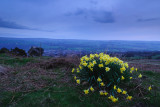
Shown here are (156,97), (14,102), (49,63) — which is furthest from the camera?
(49,63)

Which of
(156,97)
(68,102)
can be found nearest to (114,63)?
(156,97)

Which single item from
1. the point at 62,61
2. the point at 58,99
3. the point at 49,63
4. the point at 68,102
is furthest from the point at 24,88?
the point at 62,61

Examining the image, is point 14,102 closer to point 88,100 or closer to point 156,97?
point 88,100

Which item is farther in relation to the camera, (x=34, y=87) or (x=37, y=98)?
(x=34, y=87)

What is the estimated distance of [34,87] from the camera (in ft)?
9.56

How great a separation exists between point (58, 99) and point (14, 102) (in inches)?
37.6

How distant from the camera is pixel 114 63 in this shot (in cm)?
331

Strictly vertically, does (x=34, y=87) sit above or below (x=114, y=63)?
below

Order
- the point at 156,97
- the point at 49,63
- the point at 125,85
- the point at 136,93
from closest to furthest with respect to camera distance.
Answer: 1. the point at 156,97
2. the point at 136,93
3. the point at 125,85
4. the point at 49,63

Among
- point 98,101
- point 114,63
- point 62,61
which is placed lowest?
point 98,101

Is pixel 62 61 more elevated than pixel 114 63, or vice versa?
pixel 114 63

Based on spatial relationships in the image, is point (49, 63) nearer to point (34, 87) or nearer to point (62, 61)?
point (62, 61)

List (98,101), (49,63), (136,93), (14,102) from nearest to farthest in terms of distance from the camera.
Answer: (14,102) < (98,101) < (136,93) < (49,63)

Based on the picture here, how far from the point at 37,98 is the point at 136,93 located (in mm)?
2610
